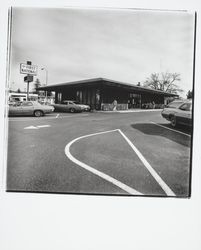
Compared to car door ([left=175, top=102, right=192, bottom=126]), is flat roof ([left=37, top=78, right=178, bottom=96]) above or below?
above

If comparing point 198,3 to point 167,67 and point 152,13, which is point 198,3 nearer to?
point 152,13

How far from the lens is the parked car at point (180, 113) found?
2.00 meters

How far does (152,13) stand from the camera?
197 cm

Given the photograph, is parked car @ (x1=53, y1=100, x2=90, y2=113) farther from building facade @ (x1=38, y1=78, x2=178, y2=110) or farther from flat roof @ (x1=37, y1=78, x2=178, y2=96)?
flat roof @ (x1=37, y1=78, x2=178, y2=96)

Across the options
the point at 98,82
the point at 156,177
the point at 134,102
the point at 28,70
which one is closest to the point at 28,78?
the point at 28,70

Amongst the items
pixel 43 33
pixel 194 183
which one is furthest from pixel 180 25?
Result: pixel 194 183

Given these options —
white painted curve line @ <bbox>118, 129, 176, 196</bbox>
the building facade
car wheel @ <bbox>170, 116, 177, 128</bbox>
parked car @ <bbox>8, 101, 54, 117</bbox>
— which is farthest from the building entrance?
parked car @ <bbox>8, 101, 54, 117</bbox>

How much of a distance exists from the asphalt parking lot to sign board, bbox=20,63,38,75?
26.9 inches

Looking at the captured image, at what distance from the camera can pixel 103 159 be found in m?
2.05

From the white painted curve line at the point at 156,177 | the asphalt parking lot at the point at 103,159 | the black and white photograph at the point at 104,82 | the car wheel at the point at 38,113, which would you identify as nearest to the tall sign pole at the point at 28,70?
the black and white photograph at the point at 104,82

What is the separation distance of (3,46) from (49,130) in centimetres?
135

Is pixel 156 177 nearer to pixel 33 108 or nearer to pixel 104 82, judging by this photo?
pixel 104 82

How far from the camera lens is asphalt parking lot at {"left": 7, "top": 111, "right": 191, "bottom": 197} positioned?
1.80m

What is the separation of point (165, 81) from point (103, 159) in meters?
1.34
